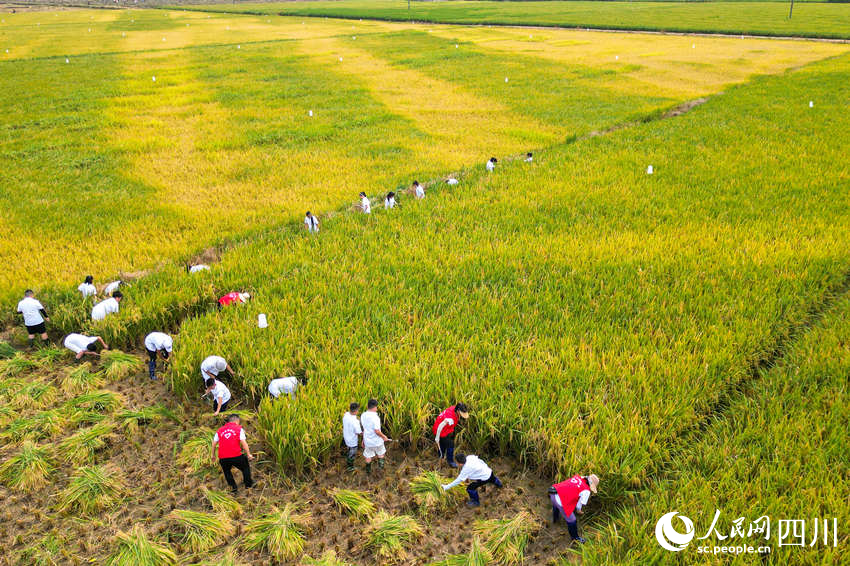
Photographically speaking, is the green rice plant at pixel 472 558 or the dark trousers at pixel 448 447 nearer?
the green rice plant at pixel 472 558

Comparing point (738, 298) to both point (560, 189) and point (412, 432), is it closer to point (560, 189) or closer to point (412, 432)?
point (412, 432)

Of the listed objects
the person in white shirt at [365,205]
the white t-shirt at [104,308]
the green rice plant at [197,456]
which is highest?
the person in white shirt at [365,205]

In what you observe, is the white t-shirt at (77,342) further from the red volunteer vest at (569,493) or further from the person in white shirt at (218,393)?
the red volunteer vest at (569,493)

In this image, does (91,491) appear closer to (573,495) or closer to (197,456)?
(197,456)

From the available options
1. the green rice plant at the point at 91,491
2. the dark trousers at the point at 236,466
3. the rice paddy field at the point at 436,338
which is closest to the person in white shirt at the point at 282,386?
the rice paddy field at the point at 436,338

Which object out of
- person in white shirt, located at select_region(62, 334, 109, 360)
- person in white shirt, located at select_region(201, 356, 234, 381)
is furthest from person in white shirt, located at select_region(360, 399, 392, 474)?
person in white shirt, located at select_region(62, 334, 109, 360)

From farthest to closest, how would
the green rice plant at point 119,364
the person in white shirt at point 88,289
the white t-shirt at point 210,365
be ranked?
1. the person in white shirt at point 88,289
2. the green rice plant at point 119,364
3. the white t-shirt at point 210,365
